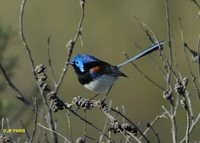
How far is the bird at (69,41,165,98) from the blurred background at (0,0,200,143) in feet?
14.4

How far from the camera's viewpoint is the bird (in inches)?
212

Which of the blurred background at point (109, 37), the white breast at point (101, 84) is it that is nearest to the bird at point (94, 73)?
the white breast at point (101, 84)

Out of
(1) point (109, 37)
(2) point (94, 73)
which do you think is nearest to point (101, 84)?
(2) point (94, 73)

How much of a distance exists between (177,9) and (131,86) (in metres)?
1.35

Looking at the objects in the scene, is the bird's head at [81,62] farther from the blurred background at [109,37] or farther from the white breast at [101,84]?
the blurred background at [109,37]

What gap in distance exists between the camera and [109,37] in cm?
1133

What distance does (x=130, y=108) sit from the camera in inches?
421

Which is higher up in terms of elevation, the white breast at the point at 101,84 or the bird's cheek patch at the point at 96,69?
the bird's cheek patch at the point at 96,69

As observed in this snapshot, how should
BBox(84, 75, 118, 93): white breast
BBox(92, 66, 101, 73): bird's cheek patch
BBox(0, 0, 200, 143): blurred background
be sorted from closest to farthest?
1. BBox(84, 75, 118, 93): white breast
2. BBox(92, 66, 101, 73): bird's cheek patch
3. BBox(0, 0, 200, 143): blurred background

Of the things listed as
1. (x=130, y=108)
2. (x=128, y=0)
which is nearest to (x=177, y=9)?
(x=128, y=0)

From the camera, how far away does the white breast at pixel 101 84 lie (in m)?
5.37

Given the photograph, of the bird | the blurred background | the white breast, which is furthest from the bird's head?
the blurred background

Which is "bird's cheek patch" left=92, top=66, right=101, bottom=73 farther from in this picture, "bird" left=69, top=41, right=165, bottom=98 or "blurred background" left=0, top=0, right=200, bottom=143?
"blurred background" left=0, top=0, right=200, bottom=143

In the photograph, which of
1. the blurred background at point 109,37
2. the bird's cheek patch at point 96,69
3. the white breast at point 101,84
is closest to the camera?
the white breast at point 101,84
